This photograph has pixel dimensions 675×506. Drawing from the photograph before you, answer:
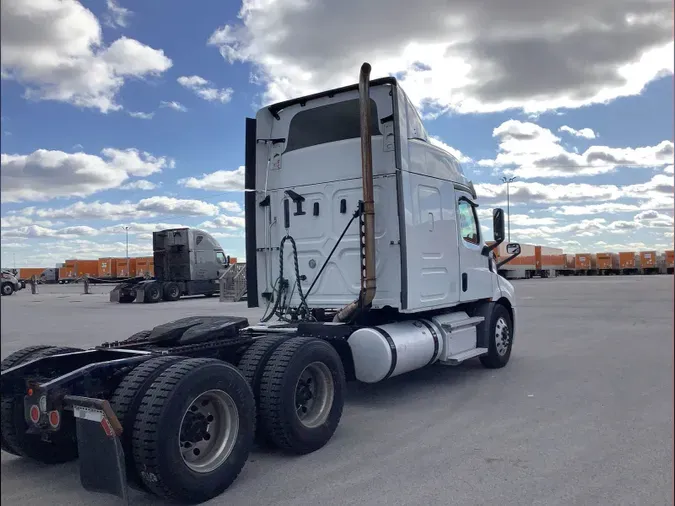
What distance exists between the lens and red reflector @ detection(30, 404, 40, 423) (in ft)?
12.6

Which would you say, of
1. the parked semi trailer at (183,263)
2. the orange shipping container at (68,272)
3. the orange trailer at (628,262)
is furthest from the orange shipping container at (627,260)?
the orange shipping container at (68,272)

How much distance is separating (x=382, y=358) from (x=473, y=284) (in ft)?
8.29

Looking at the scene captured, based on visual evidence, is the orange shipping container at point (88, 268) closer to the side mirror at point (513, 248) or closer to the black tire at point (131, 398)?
the side mirror at point (513, 248)

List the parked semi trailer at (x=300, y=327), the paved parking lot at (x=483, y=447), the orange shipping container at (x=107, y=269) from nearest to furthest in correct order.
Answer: the parked semi trailer at (x=300, y=327) < the paved parking lot at (x=483, y=447) < the orange shipping container at (x=107, y=269)

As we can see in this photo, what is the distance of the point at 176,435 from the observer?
3.74 m

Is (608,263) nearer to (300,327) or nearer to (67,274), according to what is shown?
(67,274)

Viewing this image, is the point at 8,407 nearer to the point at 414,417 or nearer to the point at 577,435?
the point at 414,417

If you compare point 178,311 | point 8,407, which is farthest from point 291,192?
point 178,311

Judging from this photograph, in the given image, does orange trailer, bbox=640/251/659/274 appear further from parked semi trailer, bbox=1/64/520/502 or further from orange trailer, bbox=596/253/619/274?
parked semi trailer, bbox=1/64/520/502

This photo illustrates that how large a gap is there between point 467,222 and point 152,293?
69.3 ft

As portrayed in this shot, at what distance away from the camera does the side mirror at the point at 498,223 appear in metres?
8.41

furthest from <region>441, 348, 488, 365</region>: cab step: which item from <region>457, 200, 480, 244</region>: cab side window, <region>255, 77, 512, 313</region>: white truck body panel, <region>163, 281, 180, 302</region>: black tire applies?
<region>163, 281, 180, 302</region>: black tire

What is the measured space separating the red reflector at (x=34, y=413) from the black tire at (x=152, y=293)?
23186 mm

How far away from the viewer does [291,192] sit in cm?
728
